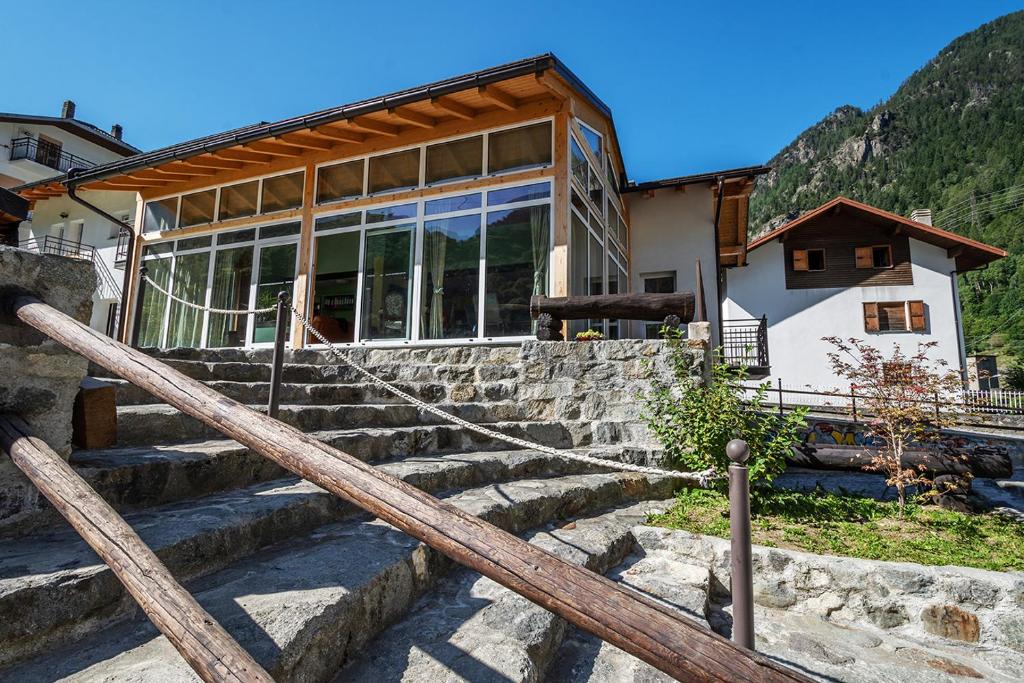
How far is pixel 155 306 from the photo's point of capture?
1052 centimetres


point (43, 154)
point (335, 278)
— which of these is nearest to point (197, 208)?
point (335, 278)

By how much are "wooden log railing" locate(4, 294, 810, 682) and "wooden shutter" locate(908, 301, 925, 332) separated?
2089cm

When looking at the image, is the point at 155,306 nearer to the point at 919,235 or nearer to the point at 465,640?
the point at 465,640

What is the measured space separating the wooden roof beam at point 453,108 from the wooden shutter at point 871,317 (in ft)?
54.6

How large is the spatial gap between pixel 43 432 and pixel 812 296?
2127 cm

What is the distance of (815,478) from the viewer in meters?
5.82

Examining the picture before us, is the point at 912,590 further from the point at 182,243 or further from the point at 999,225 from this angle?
the point at 999,225

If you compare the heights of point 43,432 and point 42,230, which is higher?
point 42,230

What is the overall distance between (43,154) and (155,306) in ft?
63.1

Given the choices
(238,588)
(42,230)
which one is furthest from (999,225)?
(42,230)

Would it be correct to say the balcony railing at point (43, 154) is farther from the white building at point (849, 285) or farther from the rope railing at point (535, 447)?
the white building at point (849, 285)

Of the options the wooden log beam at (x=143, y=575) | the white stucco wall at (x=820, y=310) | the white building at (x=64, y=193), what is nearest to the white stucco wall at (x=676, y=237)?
the white stucco wall at (x=820, y=310)

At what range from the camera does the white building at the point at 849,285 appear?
55.7 feet

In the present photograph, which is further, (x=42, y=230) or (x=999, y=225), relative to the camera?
(x=999, y=225)
